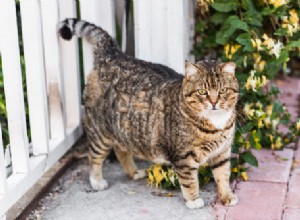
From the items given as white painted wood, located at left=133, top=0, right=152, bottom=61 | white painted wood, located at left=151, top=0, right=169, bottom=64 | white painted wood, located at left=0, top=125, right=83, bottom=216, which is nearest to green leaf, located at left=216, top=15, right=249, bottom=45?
white painted wood, located at left=151, top=0, right=169, bottom=64

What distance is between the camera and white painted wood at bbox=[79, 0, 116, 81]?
13.6ft

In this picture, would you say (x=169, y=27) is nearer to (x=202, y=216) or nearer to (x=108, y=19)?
(x=108, y=19)

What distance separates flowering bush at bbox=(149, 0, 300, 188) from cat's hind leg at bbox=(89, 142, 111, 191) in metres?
0.33

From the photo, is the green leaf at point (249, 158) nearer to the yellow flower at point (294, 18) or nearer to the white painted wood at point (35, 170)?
the yellow flower at point (294, 18)

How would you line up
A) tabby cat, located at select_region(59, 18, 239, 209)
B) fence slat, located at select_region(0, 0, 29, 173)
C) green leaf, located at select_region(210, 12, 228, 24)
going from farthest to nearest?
green leaf, located at select_region(210, 12, 228, 24) < tabby cat, located at select_region(59, 18, 239, 209) < fence slat, located at select_region(0, 0, 29, 173)

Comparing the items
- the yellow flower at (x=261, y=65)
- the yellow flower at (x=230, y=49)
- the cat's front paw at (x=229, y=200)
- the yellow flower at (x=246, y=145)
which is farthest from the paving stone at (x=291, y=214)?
the yellow flower at (x=230, y=49)

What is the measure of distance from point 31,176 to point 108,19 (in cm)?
127

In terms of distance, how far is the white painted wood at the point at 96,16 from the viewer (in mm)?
4141

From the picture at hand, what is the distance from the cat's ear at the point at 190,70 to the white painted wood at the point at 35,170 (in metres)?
1.11

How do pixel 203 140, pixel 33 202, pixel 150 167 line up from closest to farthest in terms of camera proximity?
pixel 203 140
pixel 33 202
pixel 150 167

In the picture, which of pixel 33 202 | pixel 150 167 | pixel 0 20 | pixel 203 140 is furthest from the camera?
pixel 150 167

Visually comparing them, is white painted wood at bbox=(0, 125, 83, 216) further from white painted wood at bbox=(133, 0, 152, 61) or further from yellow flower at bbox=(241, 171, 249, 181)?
yellow flower at bbox=(241, 171, 249, 181)

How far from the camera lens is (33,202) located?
3826mm

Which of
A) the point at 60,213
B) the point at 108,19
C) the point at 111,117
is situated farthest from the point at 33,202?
the point at 108,19
